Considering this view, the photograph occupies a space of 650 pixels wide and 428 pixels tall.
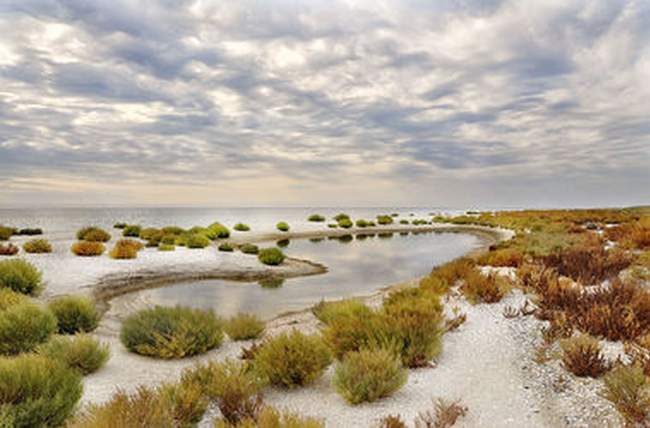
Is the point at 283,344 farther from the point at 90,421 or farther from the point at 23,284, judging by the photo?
the point at 23,284

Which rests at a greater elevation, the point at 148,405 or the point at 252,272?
the point at 148,405

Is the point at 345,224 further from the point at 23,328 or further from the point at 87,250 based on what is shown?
the point at 23,328

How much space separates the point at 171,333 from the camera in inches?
301

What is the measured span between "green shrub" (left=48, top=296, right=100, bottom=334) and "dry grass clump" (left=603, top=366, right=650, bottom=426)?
992 centimetres

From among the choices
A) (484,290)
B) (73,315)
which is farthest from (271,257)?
(484,290)

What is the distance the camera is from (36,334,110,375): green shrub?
620 cm

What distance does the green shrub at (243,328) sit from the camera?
8.48 metres

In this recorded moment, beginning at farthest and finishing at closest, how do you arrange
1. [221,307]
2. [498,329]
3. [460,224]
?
[460,224] < [221,307] < [498,329]

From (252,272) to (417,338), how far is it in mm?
12979

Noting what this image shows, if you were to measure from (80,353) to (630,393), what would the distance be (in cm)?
776

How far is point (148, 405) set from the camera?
4.08 meters

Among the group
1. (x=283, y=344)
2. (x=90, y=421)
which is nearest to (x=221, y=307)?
(x=283, y=344)

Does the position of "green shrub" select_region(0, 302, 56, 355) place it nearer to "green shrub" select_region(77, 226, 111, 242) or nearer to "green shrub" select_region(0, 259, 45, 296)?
"green shrub" select_region(0, 259, 45, 296)

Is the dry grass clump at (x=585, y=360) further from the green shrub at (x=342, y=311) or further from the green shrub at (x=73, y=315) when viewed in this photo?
the green shrub at (x=73, y=315)
